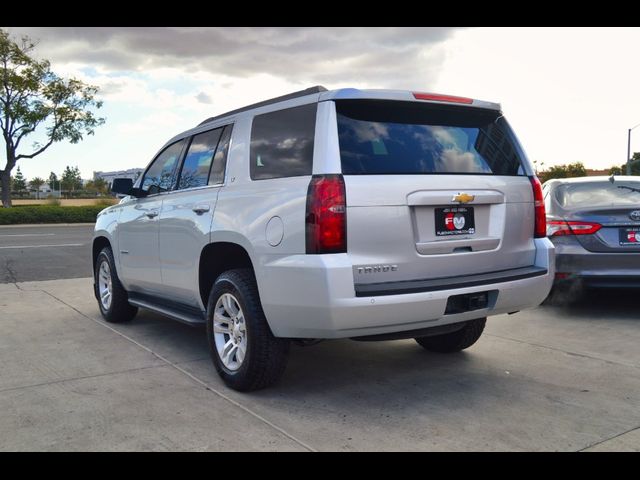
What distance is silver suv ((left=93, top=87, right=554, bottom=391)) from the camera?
138 inches

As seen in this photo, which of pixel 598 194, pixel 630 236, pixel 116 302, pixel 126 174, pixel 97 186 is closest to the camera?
pixel 630 236

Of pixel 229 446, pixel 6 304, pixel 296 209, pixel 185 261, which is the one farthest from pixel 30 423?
pixel 6 304

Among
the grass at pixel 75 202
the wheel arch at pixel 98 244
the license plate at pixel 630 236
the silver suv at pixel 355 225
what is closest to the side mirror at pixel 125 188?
the wheel arch at pixel 98 244

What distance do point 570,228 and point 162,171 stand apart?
4.23m

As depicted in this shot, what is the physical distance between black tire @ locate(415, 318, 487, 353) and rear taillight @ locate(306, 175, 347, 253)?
1.86m

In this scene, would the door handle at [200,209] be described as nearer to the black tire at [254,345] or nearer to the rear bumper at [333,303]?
the black tire at [254,345]

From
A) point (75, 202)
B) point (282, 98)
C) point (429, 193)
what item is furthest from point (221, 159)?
point (75, 202)

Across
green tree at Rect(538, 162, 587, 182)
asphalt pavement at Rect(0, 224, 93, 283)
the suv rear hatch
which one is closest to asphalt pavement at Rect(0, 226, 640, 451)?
the suv rear hatch

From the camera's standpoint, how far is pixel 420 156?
3.88 meters

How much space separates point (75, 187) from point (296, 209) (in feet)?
334

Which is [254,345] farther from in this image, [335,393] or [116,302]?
[116,302]

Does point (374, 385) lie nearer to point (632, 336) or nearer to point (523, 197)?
point (523, 197)

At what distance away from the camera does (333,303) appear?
3396 mm

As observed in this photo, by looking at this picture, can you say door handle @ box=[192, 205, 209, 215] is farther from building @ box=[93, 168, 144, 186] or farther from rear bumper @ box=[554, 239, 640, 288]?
rear bumper @ box=[554, 239, 640, 288]
